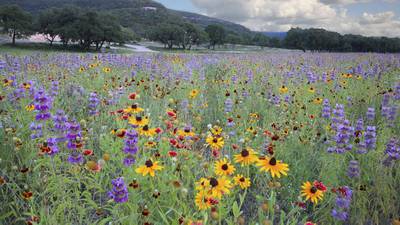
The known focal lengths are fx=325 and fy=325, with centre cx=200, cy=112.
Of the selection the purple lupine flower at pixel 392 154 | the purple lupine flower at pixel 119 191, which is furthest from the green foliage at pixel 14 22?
the purple lupine flower at pixel 392 154

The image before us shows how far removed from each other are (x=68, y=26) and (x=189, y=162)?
46277 millimetres

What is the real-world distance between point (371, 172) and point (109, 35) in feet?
149

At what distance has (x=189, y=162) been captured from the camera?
2.50 meters

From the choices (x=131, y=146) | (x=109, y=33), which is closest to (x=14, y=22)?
(x=109, y=33)

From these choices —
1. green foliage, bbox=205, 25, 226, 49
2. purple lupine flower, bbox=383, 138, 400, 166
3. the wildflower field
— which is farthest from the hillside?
purple lupine flower, bbox=383, 138, 400, 166

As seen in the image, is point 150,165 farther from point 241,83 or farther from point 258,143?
point 241,83

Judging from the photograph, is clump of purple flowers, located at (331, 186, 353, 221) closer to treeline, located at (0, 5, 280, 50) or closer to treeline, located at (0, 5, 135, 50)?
treeline, located at (0, 5, 280, 50)

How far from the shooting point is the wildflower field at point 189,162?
1965 mm

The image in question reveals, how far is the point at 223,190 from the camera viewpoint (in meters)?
1.71

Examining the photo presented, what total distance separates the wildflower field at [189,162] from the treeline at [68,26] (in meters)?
40.3

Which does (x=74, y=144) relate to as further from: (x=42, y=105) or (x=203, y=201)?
(x=203, y=201)

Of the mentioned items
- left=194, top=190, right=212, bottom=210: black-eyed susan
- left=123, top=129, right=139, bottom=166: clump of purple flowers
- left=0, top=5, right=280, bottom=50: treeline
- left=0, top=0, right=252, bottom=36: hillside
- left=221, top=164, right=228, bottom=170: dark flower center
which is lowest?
left=194, top=190, right=212, bottom=210: black-eyed susan

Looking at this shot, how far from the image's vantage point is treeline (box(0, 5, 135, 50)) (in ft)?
140

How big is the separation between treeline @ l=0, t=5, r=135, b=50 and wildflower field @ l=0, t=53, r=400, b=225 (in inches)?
1587
